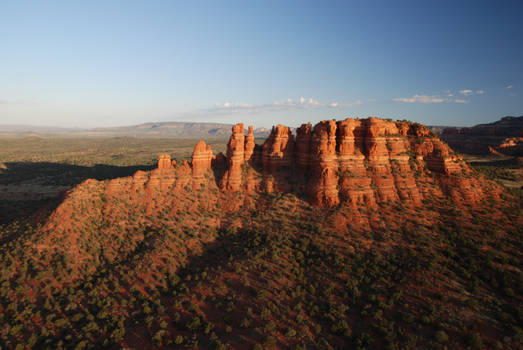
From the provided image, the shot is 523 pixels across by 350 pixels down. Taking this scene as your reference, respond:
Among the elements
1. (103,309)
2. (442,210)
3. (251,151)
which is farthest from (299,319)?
(251,151)

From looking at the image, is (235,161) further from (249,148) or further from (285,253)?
(285,253)

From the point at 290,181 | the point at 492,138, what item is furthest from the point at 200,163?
the point at 492,138

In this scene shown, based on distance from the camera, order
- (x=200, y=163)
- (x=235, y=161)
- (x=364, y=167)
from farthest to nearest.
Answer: (x=200, y=163) → (x=235, y=161) → (x=364, y=167)

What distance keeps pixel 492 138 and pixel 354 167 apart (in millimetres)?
163568

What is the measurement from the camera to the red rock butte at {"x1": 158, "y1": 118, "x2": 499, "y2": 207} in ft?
141

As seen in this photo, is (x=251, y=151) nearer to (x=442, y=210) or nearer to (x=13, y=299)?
(x=442, y=210)

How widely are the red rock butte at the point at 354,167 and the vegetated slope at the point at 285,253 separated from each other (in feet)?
0.81

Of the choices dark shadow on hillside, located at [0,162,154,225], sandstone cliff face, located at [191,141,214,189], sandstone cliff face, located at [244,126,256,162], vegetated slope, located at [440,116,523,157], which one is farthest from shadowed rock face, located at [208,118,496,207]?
vegetated slope, located at [440,116,523,157]

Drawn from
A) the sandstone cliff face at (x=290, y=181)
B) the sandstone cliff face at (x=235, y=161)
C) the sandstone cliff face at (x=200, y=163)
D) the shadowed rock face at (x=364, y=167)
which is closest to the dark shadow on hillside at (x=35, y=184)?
the sandstone cliff face at (x=290, y=181)

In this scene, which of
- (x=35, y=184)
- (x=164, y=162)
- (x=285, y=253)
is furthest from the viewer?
(x=35, y=184)

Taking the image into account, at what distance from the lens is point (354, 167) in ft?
147

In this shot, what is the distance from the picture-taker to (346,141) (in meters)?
45.5

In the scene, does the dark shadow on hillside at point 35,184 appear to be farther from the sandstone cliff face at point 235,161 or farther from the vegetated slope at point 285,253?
the sandstone cliff face at point 235,161

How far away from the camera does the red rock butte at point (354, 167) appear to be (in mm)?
43062
